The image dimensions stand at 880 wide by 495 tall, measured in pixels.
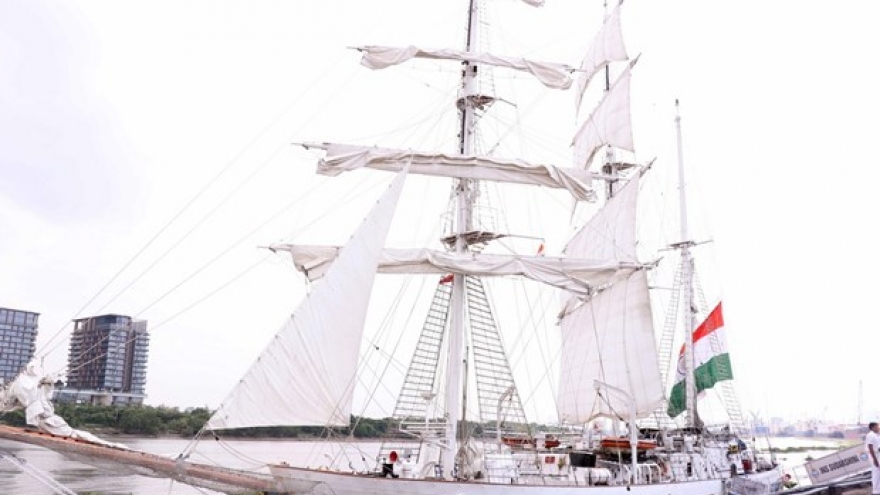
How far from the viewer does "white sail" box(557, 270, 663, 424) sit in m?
28.0

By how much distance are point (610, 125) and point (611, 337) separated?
1333 cm

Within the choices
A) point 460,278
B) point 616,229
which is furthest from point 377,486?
point 616,229

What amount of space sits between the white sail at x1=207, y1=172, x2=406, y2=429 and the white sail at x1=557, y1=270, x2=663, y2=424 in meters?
13.2

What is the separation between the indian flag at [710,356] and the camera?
110 feet

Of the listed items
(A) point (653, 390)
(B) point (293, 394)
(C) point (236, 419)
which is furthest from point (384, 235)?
(A) point (653, 390)

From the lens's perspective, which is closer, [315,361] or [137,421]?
[315,361]

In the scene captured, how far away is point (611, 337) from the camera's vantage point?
29969 millimetres

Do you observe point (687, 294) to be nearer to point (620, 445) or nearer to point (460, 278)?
point (620, 445)

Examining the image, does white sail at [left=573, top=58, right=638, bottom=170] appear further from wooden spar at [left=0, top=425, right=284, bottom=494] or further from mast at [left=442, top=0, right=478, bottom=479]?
wooden spar at [left=0, top=425, right=284, bottom=494]

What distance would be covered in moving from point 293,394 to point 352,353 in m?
1.68

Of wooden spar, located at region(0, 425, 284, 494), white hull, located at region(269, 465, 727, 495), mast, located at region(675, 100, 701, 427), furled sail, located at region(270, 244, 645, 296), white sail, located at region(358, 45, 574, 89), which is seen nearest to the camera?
wooden spar, located at region(0, 425, 284, 494)

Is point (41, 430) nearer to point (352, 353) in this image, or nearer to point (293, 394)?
point (293, 394)

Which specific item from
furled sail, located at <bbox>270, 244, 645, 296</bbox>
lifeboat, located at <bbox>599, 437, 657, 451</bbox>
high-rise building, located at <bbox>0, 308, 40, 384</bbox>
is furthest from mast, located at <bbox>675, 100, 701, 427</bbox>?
high-rise building, located at <bbox>0, 308, 40, 384</bbox>

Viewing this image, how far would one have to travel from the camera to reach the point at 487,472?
18.3m
